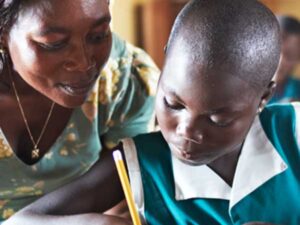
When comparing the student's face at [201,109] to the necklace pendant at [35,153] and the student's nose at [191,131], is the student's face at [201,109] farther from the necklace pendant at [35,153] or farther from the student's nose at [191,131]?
the necklace pendant at [35,153]

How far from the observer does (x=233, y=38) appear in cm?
74

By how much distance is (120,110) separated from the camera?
1175 mm

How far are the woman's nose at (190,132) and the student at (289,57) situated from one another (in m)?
1.51

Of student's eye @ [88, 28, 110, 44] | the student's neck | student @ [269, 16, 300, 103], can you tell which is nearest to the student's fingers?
the student's neck

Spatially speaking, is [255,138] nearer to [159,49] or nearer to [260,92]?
[260,92]

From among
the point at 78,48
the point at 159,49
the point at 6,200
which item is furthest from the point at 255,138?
the point at 159,49

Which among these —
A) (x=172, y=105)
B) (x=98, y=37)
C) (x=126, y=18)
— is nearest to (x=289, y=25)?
(x=126, y=18)

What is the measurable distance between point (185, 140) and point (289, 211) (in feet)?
0.64

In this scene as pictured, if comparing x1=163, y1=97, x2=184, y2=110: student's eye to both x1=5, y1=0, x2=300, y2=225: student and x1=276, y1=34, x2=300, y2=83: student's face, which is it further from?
x1=276, y1=34, x2=300, y2=83: student's face

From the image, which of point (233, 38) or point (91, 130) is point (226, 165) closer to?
point (233, 38)

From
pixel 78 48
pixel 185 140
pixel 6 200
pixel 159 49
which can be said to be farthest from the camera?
pixel 159 49

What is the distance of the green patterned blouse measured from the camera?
110cm

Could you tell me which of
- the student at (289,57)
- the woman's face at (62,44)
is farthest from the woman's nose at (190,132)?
the student at (289,57)

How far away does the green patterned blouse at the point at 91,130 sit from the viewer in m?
→ 1.10
